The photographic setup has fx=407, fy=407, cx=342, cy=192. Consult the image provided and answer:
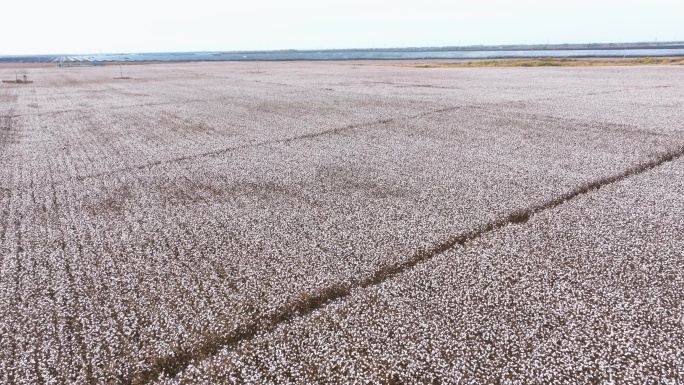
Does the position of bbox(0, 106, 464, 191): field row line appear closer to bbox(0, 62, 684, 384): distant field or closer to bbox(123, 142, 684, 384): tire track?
bbox(0, 62, 684, 384): distant field

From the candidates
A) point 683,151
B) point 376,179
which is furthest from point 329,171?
point 683,151

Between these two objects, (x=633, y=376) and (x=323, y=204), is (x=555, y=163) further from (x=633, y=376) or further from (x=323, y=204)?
(x=633, y=376)

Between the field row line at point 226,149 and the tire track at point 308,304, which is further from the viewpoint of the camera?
the field row line at point 226,149

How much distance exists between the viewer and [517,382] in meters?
4.48

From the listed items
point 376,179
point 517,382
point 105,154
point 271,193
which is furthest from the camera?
point 105,154

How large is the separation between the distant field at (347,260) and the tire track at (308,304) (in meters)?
0.03

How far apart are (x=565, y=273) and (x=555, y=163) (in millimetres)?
6742

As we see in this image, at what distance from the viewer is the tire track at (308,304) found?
4.83 metres

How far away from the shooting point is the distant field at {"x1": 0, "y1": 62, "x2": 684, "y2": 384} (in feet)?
16.0

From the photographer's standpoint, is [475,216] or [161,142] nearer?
[475,216]

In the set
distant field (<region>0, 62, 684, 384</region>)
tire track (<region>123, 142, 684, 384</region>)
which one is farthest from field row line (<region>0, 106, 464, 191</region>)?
tire track (<region>123, 142, 684, 384</region>)

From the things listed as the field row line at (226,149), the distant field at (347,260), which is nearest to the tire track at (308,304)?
the distant field at (347,260)

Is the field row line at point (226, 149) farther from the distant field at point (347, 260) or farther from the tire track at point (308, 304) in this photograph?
the tire track at point (308, 304)

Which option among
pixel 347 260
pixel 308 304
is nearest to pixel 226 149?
pixel 347 260
